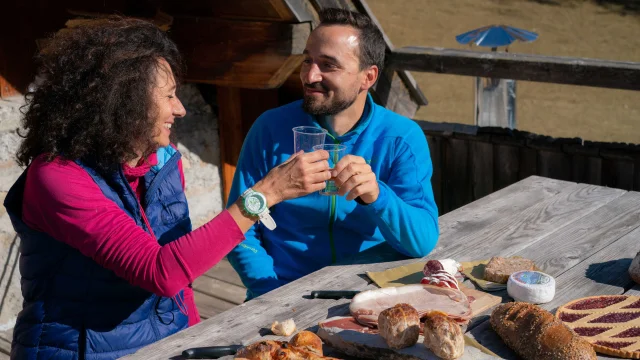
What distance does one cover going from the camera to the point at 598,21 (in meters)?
15.5

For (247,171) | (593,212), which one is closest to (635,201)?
(593,212)

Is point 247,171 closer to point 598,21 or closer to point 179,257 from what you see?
point 179,257

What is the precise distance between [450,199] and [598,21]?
11006 millimetres

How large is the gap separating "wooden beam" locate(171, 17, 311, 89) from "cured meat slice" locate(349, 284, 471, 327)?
7.15 ft

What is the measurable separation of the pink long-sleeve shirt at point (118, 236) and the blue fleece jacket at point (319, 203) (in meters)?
0.65

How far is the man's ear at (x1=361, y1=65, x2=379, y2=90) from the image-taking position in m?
3.25

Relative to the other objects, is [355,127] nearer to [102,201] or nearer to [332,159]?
[332,159]

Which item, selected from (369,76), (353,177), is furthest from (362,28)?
(353,177)

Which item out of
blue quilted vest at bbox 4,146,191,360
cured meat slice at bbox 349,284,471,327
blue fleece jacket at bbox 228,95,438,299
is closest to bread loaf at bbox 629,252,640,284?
cured meat slice at bbox 349,284,471,327

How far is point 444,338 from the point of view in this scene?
6.44ft

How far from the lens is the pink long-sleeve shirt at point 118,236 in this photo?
2.39m

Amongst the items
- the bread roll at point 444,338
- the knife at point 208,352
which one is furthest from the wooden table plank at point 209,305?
the bread roll at point 444,338

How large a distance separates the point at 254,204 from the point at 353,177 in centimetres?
35

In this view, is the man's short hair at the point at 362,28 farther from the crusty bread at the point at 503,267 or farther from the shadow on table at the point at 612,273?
the shadow on table at the point at 612,273
